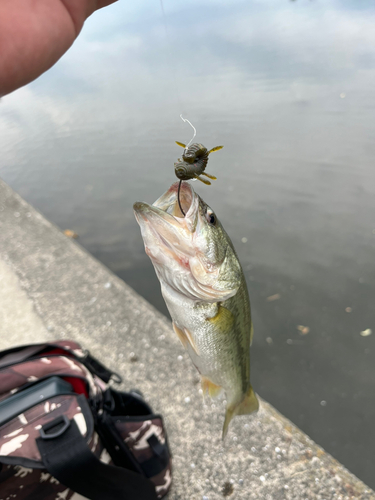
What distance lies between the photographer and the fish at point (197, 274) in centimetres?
115

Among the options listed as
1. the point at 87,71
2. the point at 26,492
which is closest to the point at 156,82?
the point at 87,71

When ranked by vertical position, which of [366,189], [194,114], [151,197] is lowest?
[366,189]

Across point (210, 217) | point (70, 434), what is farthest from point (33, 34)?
point (70, 434)

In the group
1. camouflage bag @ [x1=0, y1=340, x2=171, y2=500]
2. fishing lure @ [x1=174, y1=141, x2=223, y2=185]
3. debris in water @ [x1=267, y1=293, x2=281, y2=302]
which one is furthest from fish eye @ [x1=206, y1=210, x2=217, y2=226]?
debris in water @ [x1=267, y1=293, x2=281, y2=302]

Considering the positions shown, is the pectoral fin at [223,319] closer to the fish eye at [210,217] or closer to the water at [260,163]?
the fish eye at [210,217]

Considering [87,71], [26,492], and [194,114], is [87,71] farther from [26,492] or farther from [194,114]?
[26,492]

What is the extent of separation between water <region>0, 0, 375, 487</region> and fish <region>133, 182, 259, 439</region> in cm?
58

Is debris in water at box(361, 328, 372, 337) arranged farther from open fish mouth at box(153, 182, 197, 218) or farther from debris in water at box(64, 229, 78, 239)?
debris in water at box(64, 229, 78, 239)

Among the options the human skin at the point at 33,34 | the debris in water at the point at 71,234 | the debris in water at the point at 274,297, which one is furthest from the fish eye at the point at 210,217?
the debris in water at the point at 71,234

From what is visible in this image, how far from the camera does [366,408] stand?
2906mm

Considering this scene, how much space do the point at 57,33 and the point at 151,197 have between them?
4203 millimetres

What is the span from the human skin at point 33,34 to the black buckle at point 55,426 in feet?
4.13

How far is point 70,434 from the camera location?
52.4 inches

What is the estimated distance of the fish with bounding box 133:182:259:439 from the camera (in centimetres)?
115
